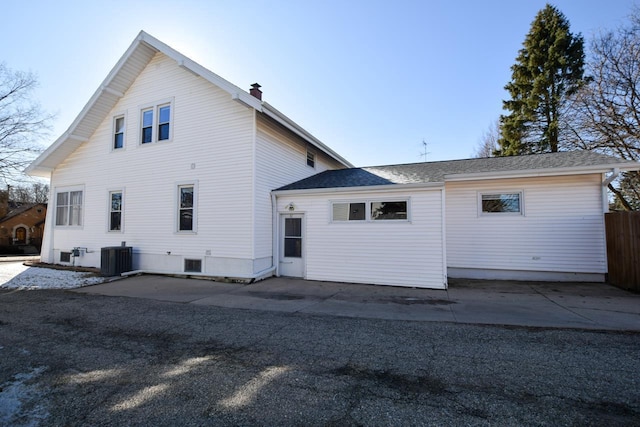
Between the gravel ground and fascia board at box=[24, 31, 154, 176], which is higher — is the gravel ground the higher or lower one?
the lower one

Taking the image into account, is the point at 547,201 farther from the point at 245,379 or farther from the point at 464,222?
the point at 245,379

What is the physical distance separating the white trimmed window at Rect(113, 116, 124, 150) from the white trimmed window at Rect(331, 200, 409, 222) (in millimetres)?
9505

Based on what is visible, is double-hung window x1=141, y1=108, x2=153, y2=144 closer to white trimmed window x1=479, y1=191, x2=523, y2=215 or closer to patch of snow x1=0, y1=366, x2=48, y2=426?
patch of snow x1=0, y1=366, x2=48, y2=426

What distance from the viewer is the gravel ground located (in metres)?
2.69

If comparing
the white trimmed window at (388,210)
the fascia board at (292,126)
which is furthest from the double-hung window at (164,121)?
the white trimmed window at (388,210)

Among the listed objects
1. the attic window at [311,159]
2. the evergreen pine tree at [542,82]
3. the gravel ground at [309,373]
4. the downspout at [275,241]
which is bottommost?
the gravel ground at [309,373]

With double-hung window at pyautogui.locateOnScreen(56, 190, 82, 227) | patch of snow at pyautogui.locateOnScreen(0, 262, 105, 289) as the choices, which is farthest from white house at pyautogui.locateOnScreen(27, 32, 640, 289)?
patch of snow at pyautogui.locateOnScreen(0, 262, 105, 289)

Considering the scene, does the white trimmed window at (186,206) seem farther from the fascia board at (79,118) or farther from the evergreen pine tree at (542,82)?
the evergreen pine tree at (542,82)

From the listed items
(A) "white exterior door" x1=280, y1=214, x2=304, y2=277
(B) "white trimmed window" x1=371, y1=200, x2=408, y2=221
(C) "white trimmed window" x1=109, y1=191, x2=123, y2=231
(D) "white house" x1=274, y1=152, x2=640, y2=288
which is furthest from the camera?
(C) "white trimmed window" x1=109, y1=191, x2=123, y2=231

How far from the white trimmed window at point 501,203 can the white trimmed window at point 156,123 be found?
38.2 ft

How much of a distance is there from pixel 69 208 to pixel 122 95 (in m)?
5.71

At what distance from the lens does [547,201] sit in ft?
31.9

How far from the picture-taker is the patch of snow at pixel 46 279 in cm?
890

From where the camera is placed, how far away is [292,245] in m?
10.5
